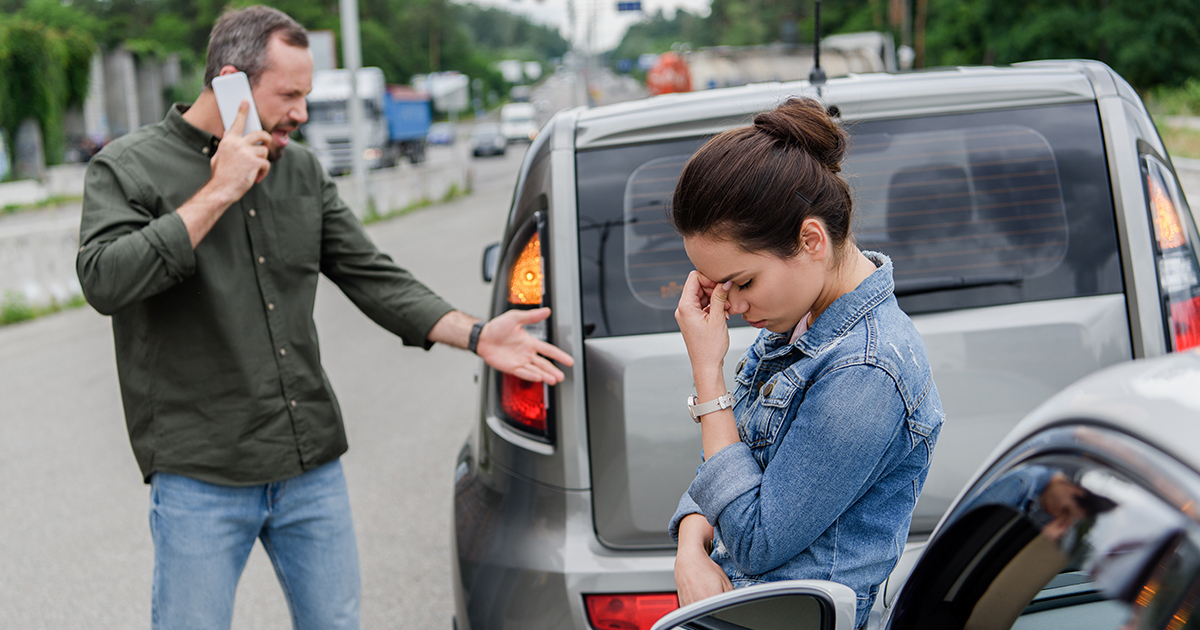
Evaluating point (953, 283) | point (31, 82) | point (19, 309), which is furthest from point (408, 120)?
point (953, 283)

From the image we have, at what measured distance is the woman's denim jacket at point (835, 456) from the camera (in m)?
1.39

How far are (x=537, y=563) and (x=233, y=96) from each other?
4.59ft

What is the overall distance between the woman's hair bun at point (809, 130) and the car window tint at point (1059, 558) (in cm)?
55

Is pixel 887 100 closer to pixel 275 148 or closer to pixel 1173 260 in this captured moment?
pixel 1173 260

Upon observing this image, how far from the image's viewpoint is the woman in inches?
55.2

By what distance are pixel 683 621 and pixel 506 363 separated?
1243 mm

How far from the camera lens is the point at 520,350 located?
254 cm

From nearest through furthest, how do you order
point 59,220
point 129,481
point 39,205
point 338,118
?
1. point 129,481
2. point 59,220
3. point 39,205
4. point 338,118

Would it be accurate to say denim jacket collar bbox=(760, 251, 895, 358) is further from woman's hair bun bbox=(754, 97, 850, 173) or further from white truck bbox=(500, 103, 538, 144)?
white truck bbox=(500, 103, 538, 144)

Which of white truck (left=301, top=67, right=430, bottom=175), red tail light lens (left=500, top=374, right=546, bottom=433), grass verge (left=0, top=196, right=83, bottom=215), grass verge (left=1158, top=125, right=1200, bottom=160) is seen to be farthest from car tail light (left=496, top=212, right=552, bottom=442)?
white truck (left=301, top=67, right=430, bottom=175)

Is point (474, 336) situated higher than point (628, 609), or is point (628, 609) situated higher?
point (474, 336)

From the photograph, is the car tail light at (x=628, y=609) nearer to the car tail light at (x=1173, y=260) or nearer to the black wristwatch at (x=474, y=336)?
the black wristwatch at (x=474, y=336)

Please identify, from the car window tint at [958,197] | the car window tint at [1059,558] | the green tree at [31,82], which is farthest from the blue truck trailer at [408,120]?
the car window tint at [1059,558]

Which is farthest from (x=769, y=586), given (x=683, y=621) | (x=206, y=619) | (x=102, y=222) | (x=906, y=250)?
(x=102, y=222)
